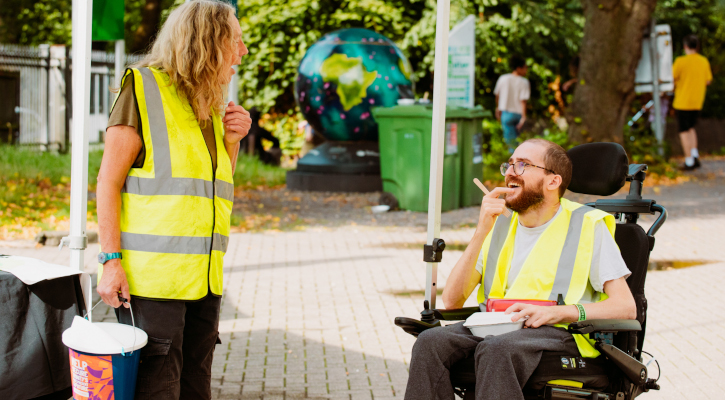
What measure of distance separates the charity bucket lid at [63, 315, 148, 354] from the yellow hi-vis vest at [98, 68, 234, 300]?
152 millimetres

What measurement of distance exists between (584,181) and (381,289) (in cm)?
326

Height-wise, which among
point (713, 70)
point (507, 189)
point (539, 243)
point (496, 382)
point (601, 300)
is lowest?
point (496, 382)

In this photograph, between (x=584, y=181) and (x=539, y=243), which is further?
(x=584, y=181)

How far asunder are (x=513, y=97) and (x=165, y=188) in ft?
38.3

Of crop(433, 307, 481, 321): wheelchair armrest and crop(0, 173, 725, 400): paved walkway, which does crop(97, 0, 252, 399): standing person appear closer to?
crop(433, 307, 481, 321): wheelchair armrest

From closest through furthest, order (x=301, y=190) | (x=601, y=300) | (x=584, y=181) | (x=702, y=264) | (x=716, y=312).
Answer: (x=601, y=300) → (x=584, y=181) → (x=716, y=312) → (x=702, y=264) → (x=301, y=190)

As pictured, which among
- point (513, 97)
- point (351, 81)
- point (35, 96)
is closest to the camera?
point (351, 81)

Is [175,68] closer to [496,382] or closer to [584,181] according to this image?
[496,382]

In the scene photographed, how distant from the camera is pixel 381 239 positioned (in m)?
8.92

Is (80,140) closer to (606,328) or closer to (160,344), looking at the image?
(160,344)

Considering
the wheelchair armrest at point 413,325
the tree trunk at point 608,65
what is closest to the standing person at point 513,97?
the tree trunk at point 608,65

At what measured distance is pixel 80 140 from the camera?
11.0 feet

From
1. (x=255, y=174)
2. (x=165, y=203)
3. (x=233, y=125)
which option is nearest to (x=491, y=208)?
(x=233, y=125)

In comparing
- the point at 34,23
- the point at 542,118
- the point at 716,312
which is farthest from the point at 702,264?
the point at 34,23
